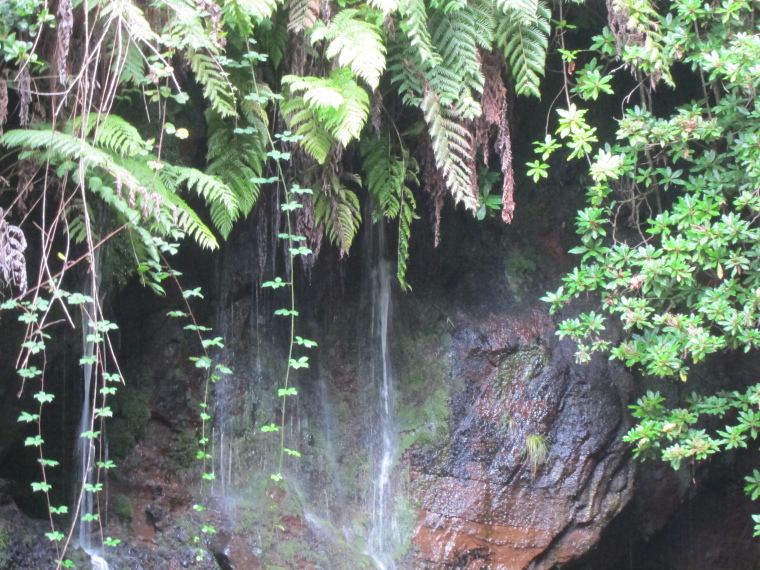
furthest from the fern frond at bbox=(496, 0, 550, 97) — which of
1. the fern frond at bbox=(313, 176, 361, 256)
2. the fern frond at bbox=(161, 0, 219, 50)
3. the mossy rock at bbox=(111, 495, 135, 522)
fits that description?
the mossy rock at bbox=(111, 495, 135, 522)

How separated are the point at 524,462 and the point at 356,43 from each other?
336 cm

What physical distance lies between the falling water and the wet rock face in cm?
21

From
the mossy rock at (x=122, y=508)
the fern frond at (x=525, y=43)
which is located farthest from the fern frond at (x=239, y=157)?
the mossy rock at (x=122, y=508)

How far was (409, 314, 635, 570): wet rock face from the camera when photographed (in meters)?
5.36

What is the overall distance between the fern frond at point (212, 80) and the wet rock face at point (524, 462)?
2.96m

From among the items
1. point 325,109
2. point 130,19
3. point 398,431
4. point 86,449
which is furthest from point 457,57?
point 86,449

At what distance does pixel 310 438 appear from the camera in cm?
566

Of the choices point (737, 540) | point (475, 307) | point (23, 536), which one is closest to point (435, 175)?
point (475, 307)

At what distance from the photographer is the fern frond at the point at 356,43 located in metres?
3.66

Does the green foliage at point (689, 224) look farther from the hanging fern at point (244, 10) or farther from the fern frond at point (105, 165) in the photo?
the fern frond at point (105, 165)

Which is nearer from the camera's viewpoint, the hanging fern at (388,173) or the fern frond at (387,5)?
the fern frond at (387,5)

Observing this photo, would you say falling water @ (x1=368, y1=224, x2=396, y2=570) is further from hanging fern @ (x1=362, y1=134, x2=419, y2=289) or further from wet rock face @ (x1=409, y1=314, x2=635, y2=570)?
hanging fern @ (x1=362, y1=134, x2=419, y2=289)

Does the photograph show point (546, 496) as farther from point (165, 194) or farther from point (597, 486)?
point (165, 194)

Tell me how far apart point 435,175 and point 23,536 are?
322cm
